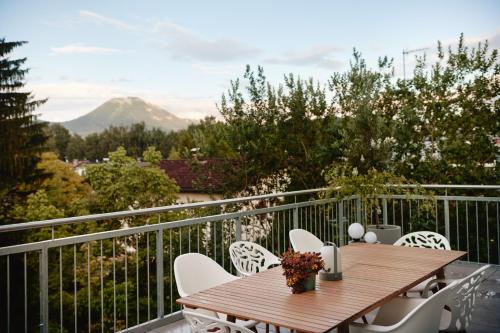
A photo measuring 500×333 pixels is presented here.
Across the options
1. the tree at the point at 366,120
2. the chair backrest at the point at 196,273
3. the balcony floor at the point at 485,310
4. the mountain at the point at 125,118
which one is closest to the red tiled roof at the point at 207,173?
the tree at the point at 366,120

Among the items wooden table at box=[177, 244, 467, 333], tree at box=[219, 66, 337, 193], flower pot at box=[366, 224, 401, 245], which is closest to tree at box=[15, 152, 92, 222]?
tree at box=[219, 66, 337, 193]

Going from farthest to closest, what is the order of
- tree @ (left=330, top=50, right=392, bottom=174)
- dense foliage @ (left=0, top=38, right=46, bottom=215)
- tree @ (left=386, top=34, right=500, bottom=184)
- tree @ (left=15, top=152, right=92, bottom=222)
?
dense foliage @ (left=0, top=38, right=46, bottom=215) < tree @ (left=15, top=152, right=92, bottom=222) < tree @ (left=330, top=50, right=392, bottom=174) < tree @ (left=386, top=34, right=500, bottom=184)

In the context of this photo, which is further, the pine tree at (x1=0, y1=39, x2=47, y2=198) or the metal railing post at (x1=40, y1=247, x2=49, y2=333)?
the pine tree at (x1=0, y1=39, x2=47, y2=198)

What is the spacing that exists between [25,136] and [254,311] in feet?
90.2

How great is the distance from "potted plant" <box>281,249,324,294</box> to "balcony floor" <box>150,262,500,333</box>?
1332 mm

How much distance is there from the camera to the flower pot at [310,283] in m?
2.81

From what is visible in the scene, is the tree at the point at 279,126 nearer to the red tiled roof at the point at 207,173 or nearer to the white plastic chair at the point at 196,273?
the red tiled roof at the point at 207,173

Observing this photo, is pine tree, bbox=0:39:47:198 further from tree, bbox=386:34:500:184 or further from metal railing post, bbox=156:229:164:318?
metal railing post, bbox=156:229:164:318

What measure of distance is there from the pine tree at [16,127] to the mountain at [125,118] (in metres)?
16.3

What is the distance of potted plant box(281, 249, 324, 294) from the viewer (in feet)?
9.00

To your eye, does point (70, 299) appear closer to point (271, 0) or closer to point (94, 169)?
point (94, 169)

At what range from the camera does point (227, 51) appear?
16.8 meters

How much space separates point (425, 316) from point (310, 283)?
26.4 inches

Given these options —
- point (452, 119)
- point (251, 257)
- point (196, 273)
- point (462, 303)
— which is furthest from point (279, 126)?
point (462, 303)
